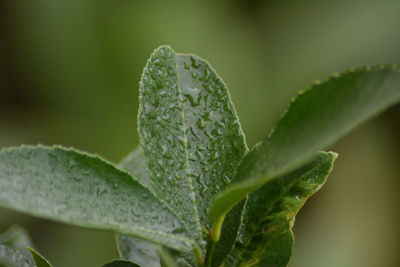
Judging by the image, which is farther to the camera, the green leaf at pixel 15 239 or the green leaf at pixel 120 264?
the green leaf at pixel 15 239

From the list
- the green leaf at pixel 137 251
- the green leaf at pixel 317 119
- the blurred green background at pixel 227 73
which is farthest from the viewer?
the blurred green background at pixel 227 73

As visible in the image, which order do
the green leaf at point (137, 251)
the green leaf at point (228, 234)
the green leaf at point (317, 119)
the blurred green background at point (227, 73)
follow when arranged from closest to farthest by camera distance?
the green leaf at point (317, 119) < the green leaf at point (228, 234) < the green leaf at point (137, 251) < the blurred green background at point (227, 73)

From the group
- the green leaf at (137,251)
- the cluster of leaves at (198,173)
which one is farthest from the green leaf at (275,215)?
the green leaf at (137,251)

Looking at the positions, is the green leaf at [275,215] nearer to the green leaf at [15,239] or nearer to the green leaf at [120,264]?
the green leaf at [120,264]

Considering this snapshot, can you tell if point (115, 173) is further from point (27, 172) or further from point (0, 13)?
point (0, 13)

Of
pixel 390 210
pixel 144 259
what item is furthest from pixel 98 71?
pixel 144 259

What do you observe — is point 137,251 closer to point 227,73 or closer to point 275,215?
point 275,215

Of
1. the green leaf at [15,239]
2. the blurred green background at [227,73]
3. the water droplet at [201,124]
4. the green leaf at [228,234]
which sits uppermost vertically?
the blurred green background at [227,73]
